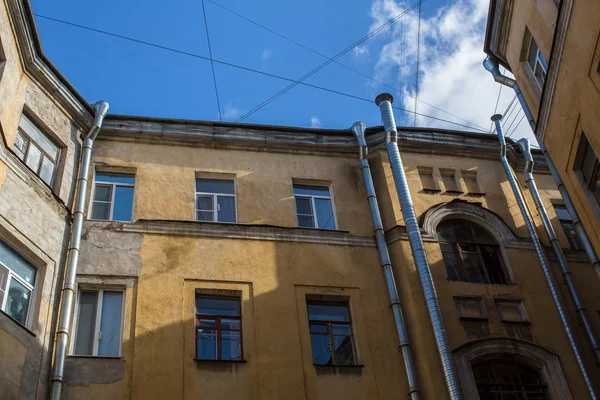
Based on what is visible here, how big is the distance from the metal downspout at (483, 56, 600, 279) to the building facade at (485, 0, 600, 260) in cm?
24

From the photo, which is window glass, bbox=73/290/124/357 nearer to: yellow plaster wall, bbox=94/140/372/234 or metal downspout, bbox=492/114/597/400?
yellow plaster wall, bbox=94/140/372/234

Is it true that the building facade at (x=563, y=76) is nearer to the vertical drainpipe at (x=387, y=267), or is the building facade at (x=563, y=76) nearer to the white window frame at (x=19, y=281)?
the vertical drainpipe at (x=387, y=267)

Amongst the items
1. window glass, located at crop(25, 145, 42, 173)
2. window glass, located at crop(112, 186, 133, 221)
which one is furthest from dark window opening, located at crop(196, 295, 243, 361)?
window glass, located at crop(25, 145, 42, 173)

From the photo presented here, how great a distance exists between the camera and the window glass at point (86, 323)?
1208 cm

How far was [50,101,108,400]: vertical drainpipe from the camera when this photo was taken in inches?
442

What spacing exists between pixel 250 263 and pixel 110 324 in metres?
2.97

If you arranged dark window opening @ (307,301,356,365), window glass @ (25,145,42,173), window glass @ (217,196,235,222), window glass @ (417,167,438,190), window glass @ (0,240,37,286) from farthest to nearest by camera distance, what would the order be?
1. window glass @ (417,167,438,190)
2. window glass @ (217,196,235,222)
3. dark window opening @ (307,301,356,365)
4. window glass @ (25,145,42,173)
5. window glass @ (0,240,37,286)

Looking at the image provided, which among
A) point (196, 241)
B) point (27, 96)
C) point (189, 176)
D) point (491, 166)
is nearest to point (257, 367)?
point (196, 241)

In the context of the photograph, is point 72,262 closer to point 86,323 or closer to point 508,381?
point 86,323

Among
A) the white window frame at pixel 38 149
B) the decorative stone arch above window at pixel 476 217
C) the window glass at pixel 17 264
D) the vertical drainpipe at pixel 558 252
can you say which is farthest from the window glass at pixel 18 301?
the vertical drainpipe at pixel 558 252

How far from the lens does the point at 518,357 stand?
13.6 metres

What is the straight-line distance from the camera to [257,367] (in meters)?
12.4

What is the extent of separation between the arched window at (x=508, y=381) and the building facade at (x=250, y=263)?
29mm

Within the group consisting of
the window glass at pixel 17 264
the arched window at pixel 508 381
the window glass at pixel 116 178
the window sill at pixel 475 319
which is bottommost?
the arched window at pixel 508 381
